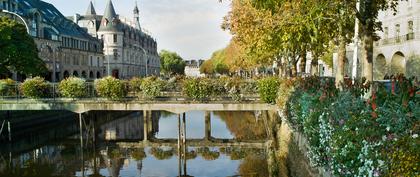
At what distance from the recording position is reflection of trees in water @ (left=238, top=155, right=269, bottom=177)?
66.4 feet

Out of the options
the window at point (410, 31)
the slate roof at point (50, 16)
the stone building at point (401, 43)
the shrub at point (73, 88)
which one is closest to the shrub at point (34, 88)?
the shrub at point (73, 88)

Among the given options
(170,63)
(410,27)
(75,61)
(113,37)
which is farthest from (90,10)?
(410,27)

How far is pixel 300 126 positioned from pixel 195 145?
12.8 m

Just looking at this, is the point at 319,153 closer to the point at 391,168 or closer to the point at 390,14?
the point at 391,168

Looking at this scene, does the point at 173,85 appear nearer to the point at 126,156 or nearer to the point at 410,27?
the point at 126,156

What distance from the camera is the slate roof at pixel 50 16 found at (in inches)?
2472

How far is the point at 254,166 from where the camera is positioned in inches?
848

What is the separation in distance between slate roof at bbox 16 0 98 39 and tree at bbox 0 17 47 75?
A: 17.5 metres

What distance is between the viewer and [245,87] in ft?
83.9

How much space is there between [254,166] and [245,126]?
49.7 feet

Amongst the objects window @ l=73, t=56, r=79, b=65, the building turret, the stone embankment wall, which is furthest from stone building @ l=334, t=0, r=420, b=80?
the building turret

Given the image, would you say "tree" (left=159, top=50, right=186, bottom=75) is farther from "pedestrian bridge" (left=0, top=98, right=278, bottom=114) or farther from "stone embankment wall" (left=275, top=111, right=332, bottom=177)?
"stone embankment wall" (left=275, top=111, right=332, bottom=177)

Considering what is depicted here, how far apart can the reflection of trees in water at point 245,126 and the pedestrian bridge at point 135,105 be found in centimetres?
478

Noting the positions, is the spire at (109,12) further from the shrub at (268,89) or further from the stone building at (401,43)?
the shrub at (268,89)
